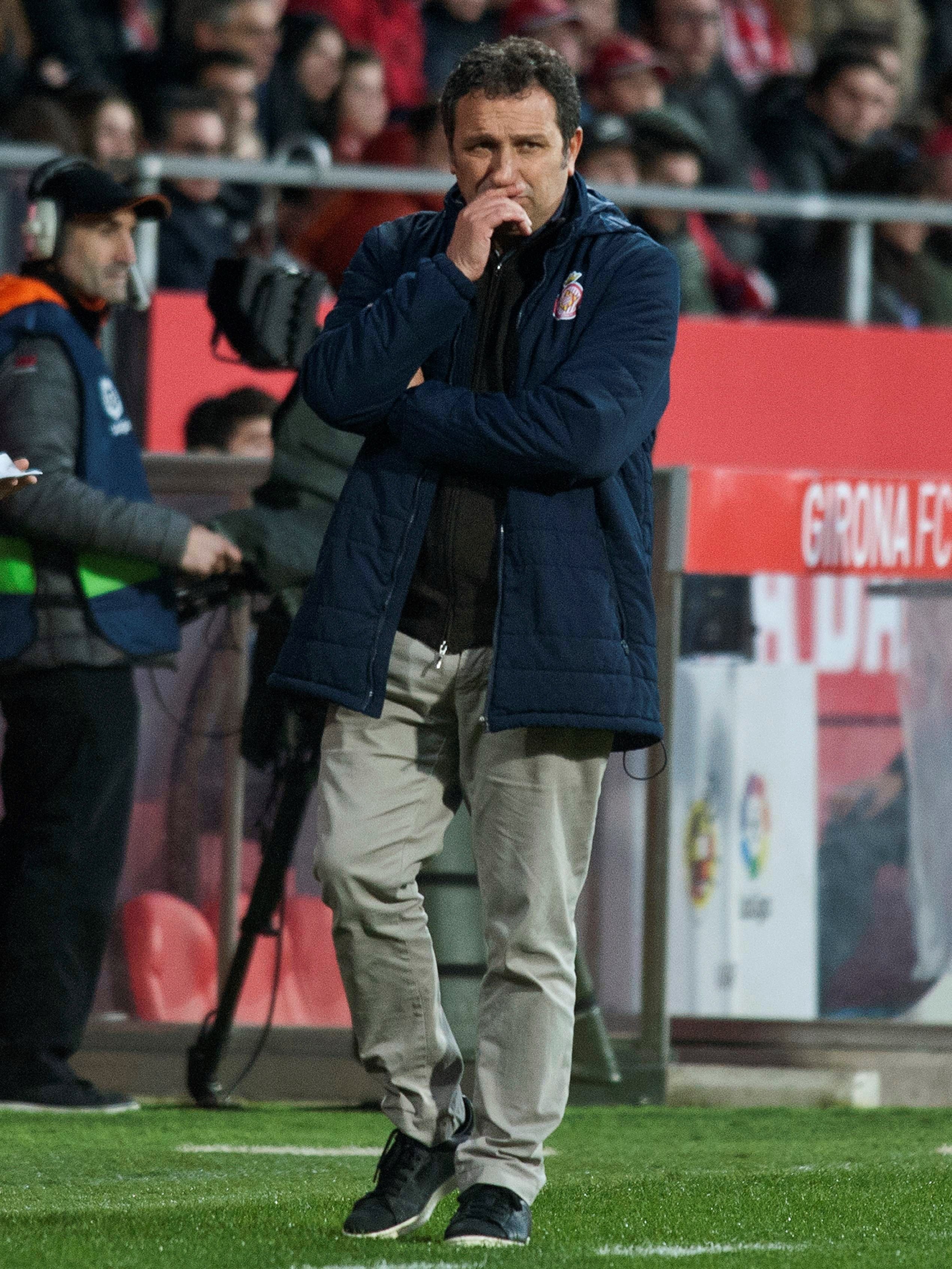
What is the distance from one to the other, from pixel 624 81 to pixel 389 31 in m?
1.49

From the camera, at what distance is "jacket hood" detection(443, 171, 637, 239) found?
3844 millimetres

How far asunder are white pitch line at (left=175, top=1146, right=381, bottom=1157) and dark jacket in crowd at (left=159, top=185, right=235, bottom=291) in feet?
12.5

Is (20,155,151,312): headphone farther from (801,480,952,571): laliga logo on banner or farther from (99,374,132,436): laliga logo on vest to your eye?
(801,480,952,571): laliga logo on banner

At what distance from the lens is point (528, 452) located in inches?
144

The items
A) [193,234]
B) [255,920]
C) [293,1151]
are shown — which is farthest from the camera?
[193,234]

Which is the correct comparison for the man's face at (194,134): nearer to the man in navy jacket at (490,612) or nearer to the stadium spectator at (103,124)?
the stadium spectator at (103,124)

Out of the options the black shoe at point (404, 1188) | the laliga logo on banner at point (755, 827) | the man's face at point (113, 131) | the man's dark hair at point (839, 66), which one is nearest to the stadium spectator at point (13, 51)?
the man's face at point (113, 131)

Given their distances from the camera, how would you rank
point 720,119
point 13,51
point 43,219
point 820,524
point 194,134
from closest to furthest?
point 43,219
point 820,524
point 194,134
point 13,51
point 720,119

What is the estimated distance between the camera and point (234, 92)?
30.6 ft

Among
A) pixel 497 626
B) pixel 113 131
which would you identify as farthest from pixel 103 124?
pixel 497 626

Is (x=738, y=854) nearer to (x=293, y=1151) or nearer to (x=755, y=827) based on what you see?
(x=755, y=827)

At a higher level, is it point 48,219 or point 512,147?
point 48,219

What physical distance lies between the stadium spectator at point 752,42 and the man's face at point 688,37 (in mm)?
1262

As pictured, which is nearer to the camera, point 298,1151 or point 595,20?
point 298,1151
